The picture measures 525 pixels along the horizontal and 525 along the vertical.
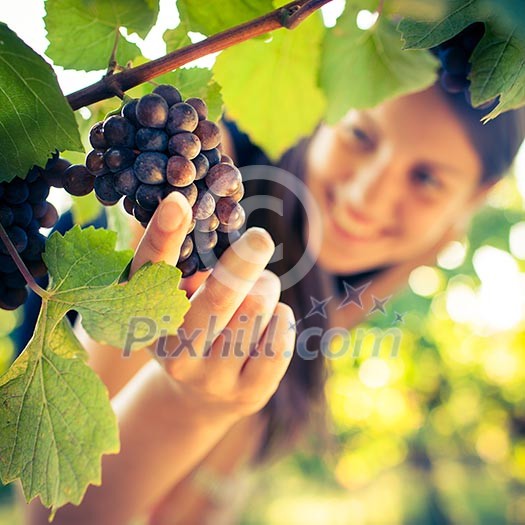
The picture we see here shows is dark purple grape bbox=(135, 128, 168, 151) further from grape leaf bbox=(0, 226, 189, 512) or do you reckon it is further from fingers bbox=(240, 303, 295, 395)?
fingers bbox=(240, 303, 295, 395)

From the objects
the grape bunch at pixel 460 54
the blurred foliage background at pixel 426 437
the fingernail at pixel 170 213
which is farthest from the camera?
the blurred foliage background at pixel 426 437

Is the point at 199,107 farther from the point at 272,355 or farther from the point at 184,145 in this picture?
the point at 272,355

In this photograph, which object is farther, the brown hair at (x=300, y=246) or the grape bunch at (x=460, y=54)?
the brown hair at (x=300, y=246)

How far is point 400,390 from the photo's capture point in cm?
682

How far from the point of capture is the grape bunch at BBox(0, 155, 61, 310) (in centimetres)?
44

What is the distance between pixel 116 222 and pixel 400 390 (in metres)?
6.61

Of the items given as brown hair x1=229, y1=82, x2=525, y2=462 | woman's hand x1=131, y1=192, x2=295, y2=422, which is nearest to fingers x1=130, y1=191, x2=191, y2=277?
woman's hand x1=131, y1=192, x2=295, y2=422

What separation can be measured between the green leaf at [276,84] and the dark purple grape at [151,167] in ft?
0.74

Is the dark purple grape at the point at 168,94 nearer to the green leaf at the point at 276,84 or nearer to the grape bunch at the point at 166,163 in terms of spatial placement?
the grape bunch at the point at 166,163

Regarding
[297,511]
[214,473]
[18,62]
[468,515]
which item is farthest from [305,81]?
[297,511]

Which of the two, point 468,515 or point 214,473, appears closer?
point 214,473

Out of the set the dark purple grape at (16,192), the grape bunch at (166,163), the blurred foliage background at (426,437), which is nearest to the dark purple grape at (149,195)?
the grape bunch at (166,163)

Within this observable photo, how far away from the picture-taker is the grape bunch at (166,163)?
0.38m

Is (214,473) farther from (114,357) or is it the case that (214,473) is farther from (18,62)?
(18,62)
